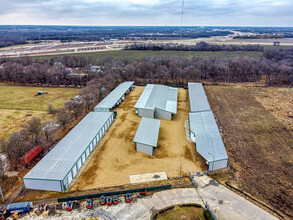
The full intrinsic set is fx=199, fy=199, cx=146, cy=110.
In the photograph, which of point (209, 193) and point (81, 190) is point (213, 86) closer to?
point (209, 193)

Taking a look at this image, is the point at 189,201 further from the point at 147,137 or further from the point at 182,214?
the point at 147,137

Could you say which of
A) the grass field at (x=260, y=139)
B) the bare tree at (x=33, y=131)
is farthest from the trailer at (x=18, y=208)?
the grass field at (x=260, y=139)

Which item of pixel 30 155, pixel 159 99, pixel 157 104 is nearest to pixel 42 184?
pixel 30 155

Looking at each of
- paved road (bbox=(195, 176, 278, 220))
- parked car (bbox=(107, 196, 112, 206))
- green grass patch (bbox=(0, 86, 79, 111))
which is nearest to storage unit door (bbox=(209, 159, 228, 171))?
paved road (bbox=(195, 176, 278, 220))

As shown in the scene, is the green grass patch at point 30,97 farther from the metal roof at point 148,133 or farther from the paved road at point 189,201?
the paved road at point 189,201

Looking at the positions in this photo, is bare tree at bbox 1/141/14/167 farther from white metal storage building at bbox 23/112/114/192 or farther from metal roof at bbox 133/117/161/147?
metal roof at bbox 133/117/161/147

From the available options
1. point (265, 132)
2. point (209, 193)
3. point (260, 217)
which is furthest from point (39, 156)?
point (265, 132)
